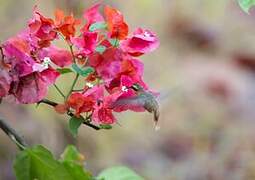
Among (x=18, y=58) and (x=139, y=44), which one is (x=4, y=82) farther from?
(x=139, y=44)

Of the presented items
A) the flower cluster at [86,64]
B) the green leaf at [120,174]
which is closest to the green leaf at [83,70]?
the flower cluster at [86,64]

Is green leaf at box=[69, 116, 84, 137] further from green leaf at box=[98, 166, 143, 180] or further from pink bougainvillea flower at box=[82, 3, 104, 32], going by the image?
green leaf at box=[98, 166, 143, 180]

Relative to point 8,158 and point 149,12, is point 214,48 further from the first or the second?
point 8,158

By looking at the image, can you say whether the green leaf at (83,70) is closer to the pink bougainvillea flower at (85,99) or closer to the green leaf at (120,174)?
the pink bougainvillea flower at (85,99)

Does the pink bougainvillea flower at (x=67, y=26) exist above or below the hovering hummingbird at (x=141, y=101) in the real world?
above

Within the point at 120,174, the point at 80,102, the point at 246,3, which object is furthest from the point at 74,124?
the point at 120,174

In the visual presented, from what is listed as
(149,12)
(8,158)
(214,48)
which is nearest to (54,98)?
(8,158)
